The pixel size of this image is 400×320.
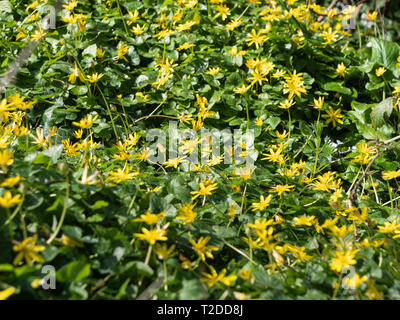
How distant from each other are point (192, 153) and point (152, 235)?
29.3 inches

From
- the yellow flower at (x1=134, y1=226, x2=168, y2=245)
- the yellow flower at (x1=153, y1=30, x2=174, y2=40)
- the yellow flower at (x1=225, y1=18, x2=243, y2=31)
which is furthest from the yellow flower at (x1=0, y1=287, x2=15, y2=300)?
the yellow flower at (x1=225, y1=18, x2=243, y2=31)

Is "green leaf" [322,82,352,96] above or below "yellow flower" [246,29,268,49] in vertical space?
below

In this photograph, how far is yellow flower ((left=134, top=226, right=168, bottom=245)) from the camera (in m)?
0.99

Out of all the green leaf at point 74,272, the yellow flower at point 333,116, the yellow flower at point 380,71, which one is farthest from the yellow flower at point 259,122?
the green leaf at point 74,272

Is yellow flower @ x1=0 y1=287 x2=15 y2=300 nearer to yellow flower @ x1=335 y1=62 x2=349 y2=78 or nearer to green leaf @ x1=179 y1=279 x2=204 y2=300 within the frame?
green leaf @ x1=179 y1=279 x2=204 y2=300

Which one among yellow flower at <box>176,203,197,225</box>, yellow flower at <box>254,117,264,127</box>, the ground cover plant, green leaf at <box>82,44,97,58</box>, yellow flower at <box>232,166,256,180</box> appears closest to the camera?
the ground cover plant

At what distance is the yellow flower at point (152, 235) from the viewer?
0.99 m

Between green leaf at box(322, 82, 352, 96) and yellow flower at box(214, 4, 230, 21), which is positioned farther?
yellow flower at box(214, 4, 230, 21)

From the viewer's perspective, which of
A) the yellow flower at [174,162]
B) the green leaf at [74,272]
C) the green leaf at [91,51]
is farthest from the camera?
the green leaf at [91,51]

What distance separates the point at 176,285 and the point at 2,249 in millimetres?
385

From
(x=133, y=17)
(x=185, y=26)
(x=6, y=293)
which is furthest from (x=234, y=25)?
(x=6, y=293)

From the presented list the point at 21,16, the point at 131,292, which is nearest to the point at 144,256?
the point at 131,292

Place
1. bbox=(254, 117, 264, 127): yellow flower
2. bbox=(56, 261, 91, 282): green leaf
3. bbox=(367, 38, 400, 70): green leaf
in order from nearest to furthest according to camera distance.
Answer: bbox=(56, 261, 91, 282): green leaf → bbox=(254, 117, 264, 127): yellow flower → bbox=(367, 38, 400, 70): green leaf

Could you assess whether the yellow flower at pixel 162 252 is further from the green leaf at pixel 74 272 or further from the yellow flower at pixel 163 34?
the yellow flower at pixel 163 34
